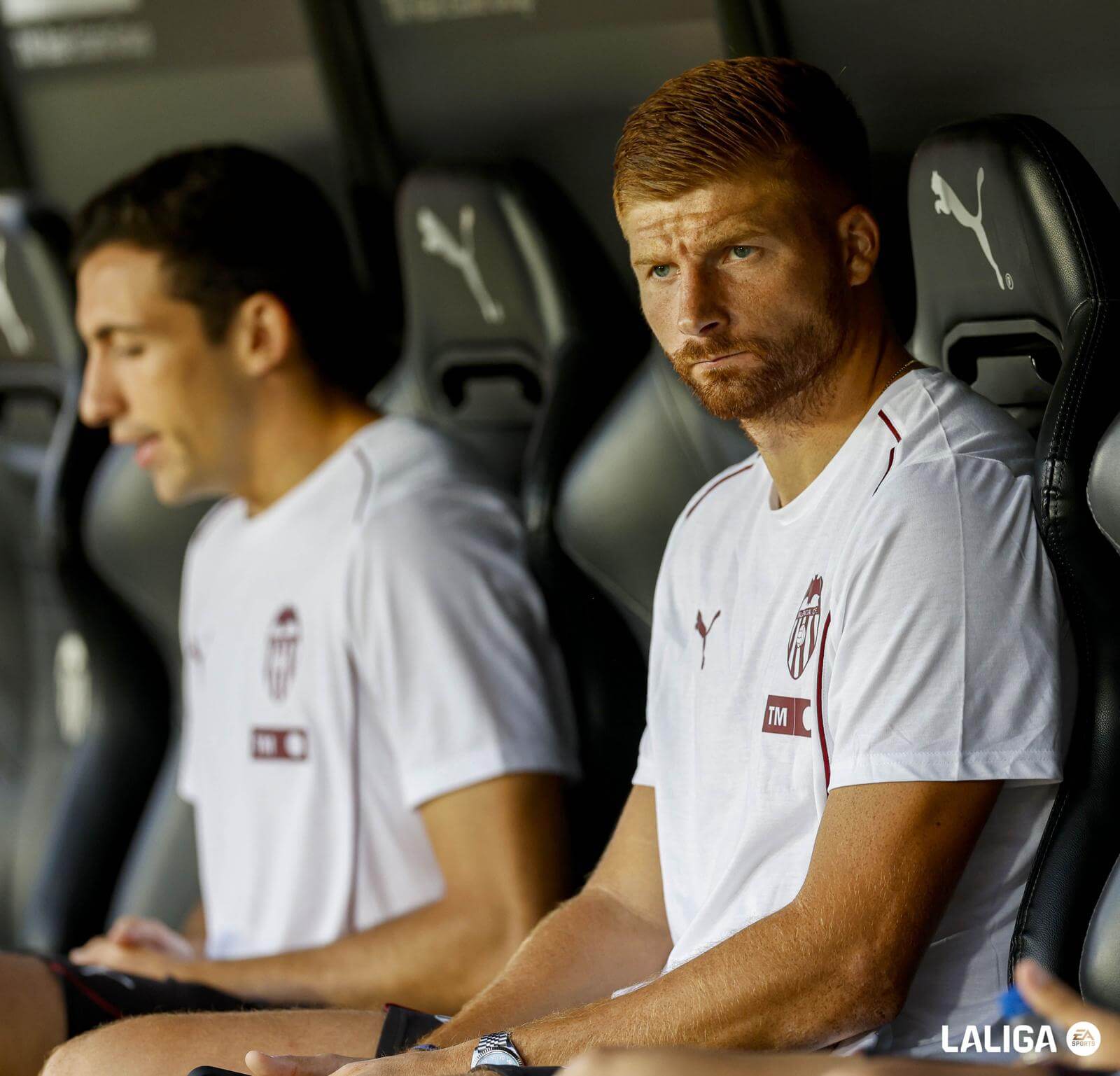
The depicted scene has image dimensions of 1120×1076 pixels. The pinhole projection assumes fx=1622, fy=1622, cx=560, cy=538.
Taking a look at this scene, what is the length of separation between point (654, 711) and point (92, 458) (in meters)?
1.39

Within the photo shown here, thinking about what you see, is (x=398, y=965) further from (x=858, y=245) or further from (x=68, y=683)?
(x=68, y=683)

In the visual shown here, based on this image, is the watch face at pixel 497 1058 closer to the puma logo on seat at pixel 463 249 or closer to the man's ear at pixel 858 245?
the man's ear at pixel 858 245

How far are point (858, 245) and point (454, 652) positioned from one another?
624 millimetres

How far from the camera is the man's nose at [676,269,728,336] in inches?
51.2

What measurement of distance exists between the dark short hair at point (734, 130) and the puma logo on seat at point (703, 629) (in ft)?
1.18

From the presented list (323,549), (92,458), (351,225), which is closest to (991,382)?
(323,549)

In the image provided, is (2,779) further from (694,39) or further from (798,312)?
(798,312)

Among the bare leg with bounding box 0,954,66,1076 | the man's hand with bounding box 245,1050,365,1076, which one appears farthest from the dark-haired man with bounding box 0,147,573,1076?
the man's hand with bounding box 245,1050,365,1076

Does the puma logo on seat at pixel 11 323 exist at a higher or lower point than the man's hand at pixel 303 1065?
higher

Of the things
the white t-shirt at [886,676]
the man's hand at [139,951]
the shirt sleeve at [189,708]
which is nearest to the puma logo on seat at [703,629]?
the white t-shirt at [886,676]

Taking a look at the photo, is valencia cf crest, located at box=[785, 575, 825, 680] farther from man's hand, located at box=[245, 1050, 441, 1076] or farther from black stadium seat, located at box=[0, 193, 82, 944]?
black stadium seat, located at box=[0, 193, 82, 944]

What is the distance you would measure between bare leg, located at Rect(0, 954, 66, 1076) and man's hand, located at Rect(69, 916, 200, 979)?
13cm

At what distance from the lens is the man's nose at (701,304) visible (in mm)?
1300

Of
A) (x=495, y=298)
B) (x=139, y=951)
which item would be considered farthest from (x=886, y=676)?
(x=139, y=951)
